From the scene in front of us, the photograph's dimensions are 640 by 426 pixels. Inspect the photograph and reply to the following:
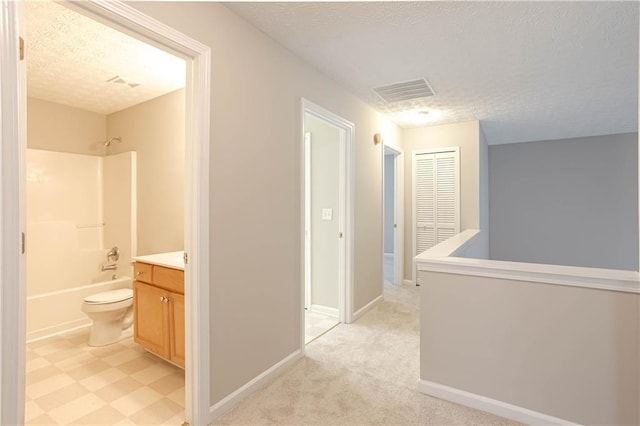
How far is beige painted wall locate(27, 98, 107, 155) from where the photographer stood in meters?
3.30

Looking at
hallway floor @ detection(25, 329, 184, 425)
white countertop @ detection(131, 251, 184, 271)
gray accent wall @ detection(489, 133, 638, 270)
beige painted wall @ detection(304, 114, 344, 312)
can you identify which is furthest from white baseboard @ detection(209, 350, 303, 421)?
gray accent wall @ detection(489, 133, 638, 270)

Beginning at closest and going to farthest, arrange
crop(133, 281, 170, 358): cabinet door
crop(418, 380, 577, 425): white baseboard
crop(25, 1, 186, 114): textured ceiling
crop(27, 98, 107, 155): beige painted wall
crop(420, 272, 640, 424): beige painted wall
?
crop(420, 272, 640, 424): beige painted wall, crop(418, 380, 577, 425): white baseboard, crop(25, 1, 186, 114): textured ceiling, crop(133, 281, 170, 358): cabinet door, crop(27, 98, 107, 155): beige painted wall

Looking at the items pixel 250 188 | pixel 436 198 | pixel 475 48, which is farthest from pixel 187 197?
pixel 436 198

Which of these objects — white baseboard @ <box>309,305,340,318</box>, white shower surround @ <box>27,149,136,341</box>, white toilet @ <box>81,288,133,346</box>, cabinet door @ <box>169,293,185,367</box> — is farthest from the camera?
white baseboard @ <box>309,305,340,318</box>

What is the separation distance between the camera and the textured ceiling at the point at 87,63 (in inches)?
77.2

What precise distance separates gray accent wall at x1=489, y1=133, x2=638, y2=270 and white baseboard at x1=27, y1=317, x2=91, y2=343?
6205 millimetres

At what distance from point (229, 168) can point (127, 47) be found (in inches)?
49.5

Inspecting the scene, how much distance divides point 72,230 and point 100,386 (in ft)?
6.89

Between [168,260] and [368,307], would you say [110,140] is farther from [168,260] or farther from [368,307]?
[368,307]

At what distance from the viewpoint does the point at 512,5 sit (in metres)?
1.78

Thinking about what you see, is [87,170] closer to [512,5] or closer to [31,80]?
[31,80]

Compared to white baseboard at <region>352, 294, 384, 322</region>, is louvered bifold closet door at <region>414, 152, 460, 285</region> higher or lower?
higher

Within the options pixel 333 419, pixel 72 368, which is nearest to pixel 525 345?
pixel 333 419

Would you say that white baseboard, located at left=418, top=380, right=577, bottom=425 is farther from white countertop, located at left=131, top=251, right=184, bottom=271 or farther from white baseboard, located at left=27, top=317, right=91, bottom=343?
white baseboard, located at left=27, top=317, right=91, bottom=343
